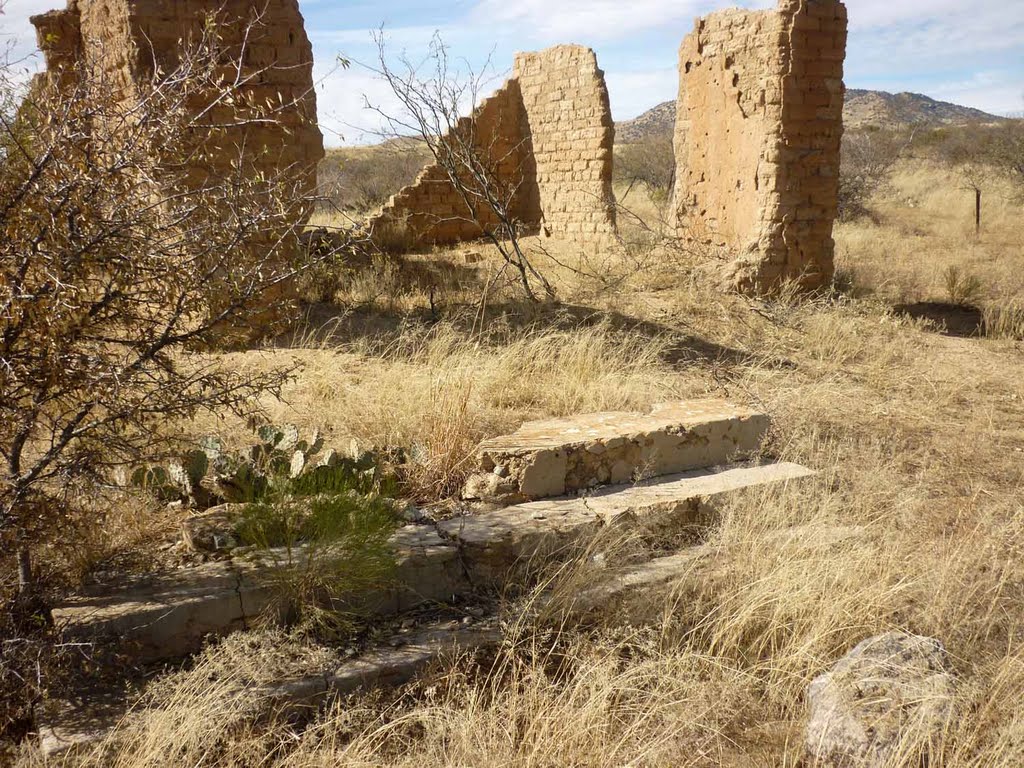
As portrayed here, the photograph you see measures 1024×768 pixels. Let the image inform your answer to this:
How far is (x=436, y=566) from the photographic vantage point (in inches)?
136

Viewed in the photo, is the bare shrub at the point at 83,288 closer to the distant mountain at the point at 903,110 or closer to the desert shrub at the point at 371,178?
the desert shrub at the point at 371,178

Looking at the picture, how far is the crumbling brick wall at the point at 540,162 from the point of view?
11.1m

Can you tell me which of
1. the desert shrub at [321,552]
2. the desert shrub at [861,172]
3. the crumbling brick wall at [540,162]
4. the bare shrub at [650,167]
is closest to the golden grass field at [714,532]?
the desert shrub at [321,552]

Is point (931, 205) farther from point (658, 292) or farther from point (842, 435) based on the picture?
point (842, 435)

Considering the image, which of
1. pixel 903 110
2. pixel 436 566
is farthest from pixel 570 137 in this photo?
pixel 903 110

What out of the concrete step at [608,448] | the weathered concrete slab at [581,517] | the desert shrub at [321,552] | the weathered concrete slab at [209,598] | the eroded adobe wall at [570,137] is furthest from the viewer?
the eroded adobe wall at [570,137]

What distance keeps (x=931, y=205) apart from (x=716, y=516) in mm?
16215

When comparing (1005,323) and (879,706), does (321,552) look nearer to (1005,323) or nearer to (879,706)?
(879,706)

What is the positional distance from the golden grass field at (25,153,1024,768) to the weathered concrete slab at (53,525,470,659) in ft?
0.61

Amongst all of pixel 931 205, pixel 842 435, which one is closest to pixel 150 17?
pixel 842 435

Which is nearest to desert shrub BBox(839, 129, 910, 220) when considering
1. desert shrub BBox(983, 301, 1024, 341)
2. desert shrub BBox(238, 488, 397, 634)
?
desert shrub BBox(983, 301, 1024, 341)

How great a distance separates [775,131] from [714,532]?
221 inches

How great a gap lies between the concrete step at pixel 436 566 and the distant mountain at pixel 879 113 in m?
42.0

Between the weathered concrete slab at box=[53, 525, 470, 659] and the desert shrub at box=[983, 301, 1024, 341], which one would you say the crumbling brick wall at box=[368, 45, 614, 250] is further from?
the weathered concrete slab at box=[53, 525, 470, 659]
